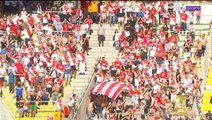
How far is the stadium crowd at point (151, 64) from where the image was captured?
47219mm

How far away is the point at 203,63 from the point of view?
5172cm

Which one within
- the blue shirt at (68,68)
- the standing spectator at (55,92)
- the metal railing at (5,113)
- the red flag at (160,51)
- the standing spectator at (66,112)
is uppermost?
the red flag at (160,51)

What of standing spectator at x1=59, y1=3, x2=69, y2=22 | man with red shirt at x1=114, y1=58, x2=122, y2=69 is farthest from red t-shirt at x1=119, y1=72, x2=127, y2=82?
standing spectator at x1=59, y1=3, x2=69, y2=22

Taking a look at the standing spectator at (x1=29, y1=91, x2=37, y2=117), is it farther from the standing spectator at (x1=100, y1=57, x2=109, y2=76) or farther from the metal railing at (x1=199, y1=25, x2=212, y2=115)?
the metal railing at (x1=199, y1=25, x2=212, y2=115)

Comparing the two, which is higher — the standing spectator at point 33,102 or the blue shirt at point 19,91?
the blue shirt at point 19,91

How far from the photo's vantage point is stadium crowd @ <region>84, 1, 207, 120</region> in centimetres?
4722

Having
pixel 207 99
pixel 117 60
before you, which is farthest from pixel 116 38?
pixel 207 99

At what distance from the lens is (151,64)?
166 ft

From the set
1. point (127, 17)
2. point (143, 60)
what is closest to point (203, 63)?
point (143, 60)

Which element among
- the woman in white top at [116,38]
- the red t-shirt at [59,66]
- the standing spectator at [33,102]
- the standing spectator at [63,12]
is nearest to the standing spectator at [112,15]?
the woman in white top at [116,38]

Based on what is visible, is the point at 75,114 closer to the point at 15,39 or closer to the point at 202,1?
the point at 15,39

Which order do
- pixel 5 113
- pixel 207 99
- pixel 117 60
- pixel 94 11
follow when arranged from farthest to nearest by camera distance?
pixel 94 11 < pixel 117 60 < pixel 207 99 < pixel 5 113

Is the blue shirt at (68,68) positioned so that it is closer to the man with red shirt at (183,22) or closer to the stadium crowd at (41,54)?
the stadium crowd at (41,54)

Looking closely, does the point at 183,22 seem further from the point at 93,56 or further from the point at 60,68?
the point at 60,68
